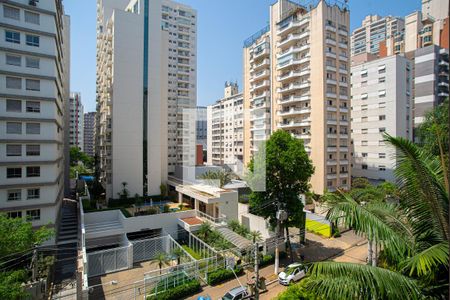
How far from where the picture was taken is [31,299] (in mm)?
14836

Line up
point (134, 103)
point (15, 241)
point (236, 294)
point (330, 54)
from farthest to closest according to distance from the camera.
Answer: point (330, 54) < point (134, 103) < point (236, 294) < point (15, 241)

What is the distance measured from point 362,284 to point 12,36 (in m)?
29.1

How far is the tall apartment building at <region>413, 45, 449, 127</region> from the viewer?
4338cm

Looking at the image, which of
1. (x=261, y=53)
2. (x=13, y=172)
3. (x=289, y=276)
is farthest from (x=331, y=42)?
(x=13, y=172)

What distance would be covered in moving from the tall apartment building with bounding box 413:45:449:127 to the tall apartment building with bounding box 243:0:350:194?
1755 centimetres

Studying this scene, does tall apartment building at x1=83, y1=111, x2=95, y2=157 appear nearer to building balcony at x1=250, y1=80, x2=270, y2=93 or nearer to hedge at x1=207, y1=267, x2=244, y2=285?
building balcony at x1=250, y1=80, x2=270, y2=93

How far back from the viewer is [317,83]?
36.1 metres

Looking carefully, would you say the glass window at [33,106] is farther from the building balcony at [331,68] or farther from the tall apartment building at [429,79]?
the tall apartment building at [429,79]

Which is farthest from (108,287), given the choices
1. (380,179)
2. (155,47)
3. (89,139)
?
(89,139)

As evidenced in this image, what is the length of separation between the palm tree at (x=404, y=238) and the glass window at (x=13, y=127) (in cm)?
2555

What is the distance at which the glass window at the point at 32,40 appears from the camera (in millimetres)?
22183

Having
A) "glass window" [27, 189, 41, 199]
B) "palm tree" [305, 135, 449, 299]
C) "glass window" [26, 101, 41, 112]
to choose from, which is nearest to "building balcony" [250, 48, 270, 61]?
"glass window" [26, 101, 41, 112]

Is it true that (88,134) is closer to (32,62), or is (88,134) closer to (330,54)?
(32,62)

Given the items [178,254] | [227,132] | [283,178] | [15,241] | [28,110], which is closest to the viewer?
[15,241]
